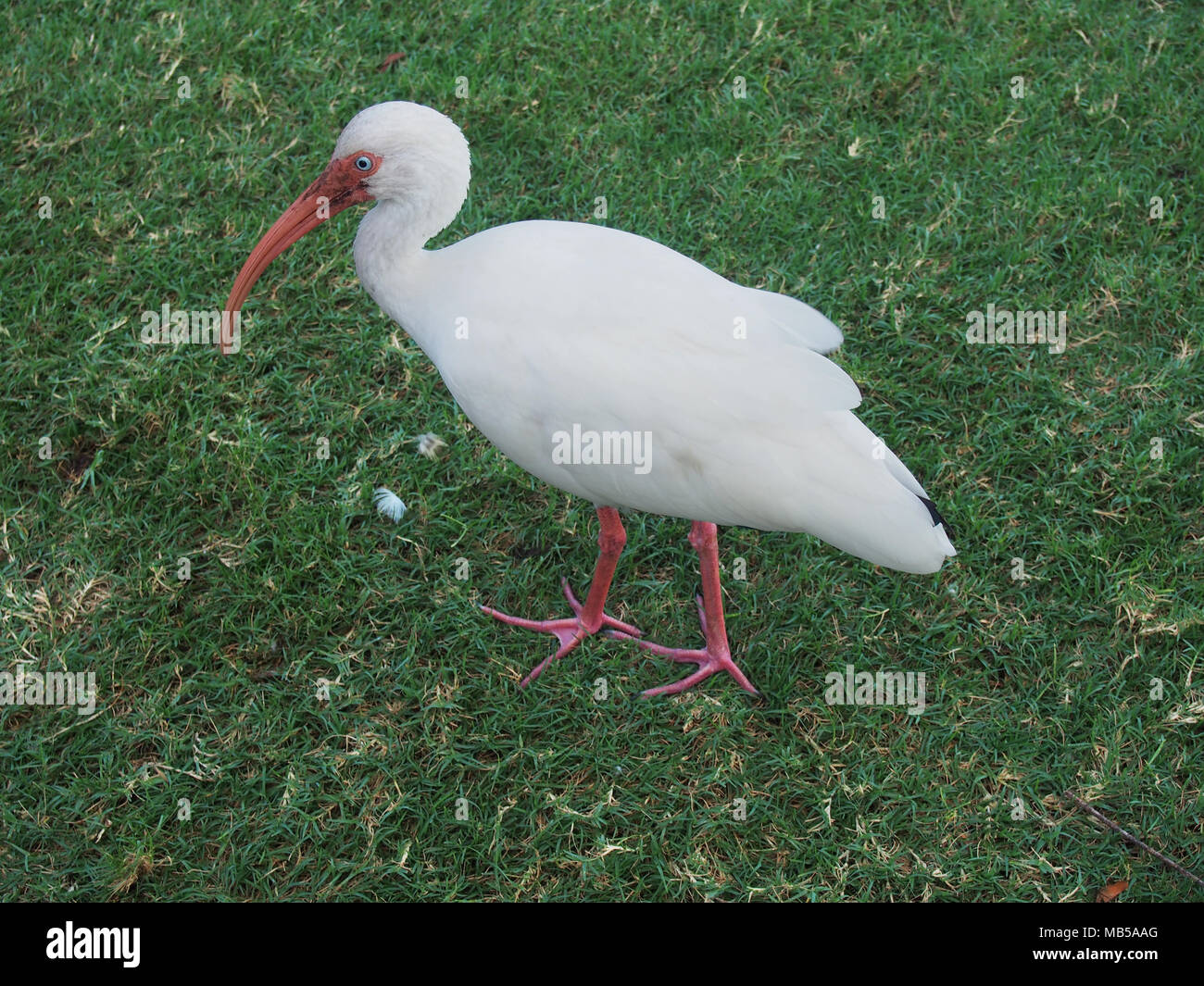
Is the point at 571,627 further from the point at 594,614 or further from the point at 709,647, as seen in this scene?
the point at 709,647

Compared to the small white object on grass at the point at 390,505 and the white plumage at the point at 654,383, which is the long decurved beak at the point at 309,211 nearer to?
the white plumage at the point at 654,383

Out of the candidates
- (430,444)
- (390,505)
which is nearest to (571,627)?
(390,505)

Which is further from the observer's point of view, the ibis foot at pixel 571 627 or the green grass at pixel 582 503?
the ibis foot at pixel 571 627

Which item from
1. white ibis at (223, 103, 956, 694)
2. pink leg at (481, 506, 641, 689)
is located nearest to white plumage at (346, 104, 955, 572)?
white ibis at (223, 103, 956, 694)

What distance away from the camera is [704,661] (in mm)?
3588

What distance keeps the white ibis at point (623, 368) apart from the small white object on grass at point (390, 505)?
2.78 feet

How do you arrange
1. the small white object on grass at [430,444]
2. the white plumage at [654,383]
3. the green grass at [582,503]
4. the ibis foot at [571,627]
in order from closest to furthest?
1. the white plumage at [654,383]
2. the green grass at [582,503]
3. the ibis foot at [571,627]
4. the small white object on grass at [430,444]

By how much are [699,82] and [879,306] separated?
4.88ft

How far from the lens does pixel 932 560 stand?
297 centimetres

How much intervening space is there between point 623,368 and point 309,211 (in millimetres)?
1138

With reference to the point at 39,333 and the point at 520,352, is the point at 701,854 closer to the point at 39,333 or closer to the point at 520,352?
the point at 520,352

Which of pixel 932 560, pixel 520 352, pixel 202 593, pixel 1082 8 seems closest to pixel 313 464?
pixel 202 593

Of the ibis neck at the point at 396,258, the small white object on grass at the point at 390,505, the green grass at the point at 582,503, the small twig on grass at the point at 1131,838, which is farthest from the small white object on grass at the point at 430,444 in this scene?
the small twig on grass at the point at 1131,838

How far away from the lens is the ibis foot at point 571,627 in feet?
11.8
